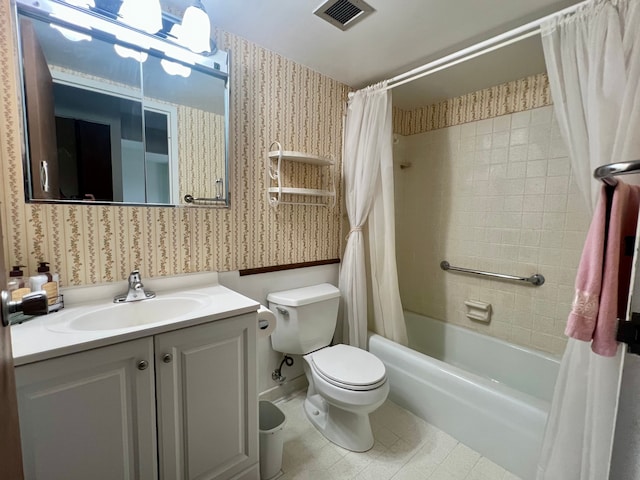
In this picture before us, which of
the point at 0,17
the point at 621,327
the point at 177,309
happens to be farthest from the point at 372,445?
the point at 0,17

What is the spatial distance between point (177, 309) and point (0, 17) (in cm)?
125

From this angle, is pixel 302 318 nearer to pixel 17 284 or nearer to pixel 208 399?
pixel 208 399

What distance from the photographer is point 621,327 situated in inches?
23.0

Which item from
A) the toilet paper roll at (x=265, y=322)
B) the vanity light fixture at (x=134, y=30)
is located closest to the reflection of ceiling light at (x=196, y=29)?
the vanity light fixture at (x=134, y=30)

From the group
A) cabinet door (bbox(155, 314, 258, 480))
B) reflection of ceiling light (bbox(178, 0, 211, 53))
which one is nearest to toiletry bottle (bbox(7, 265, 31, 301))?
cabinet door (bbox(155, 314, 258, 480))

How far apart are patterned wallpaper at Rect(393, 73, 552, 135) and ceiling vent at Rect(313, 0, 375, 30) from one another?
3.97 feet

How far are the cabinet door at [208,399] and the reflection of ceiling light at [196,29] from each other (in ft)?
4.20

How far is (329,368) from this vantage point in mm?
1488

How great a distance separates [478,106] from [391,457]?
239cm

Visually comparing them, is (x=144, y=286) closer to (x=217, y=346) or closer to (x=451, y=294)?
(x=217, y=346)

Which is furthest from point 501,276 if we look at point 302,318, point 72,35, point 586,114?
point 72,35

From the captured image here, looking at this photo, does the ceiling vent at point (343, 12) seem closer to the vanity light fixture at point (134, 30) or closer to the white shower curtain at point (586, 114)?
the vanity light fixture at point (134, 30)

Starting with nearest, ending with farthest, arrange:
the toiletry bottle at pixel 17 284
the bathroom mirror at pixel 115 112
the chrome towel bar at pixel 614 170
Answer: the chrome towel bar at pixel 614 170
the toiletry bottle at pixel 17 284
the bathroom mirror at pixel 115 112

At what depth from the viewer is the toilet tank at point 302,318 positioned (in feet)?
5.46
